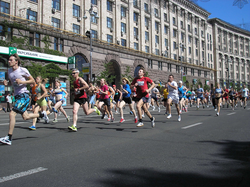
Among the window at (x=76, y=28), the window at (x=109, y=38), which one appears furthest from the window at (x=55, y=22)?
the window at (x=109, y=38)

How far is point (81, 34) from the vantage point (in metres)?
31.8

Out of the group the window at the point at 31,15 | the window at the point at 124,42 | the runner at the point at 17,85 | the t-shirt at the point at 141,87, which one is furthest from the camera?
the window at the point at 124,42

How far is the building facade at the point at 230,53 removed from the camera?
2793 inches

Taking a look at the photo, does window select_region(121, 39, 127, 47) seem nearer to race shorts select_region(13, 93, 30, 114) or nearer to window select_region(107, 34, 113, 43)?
window select_region(107, 34, 113, 43)

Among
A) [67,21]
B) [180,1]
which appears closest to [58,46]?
[67,21]

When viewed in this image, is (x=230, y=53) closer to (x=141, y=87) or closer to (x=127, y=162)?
(x=141, y=87)

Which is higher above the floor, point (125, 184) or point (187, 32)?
point (187, 32)

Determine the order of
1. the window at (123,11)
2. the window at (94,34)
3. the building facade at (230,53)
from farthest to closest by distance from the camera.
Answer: the building facade at (230,53) → the window at (123,11) → the window at (94,34)

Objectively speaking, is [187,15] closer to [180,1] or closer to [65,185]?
[180,1]

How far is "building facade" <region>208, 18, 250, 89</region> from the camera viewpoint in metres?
70.9

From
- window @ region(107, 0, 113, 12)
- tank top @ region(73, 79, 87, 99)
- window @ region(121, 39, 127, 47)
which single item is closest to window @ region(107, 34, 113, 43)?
window @ region(121, 39, 127, 47)

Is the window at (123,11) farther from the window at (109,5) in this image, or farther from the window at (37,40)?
the window at (37,40)

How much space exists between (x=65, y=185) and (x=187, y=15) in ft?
195

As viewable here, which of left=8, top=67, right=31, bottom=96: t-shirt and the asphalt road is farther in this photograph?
left=8, top=67, right=31, bottom=96: t-shirt
